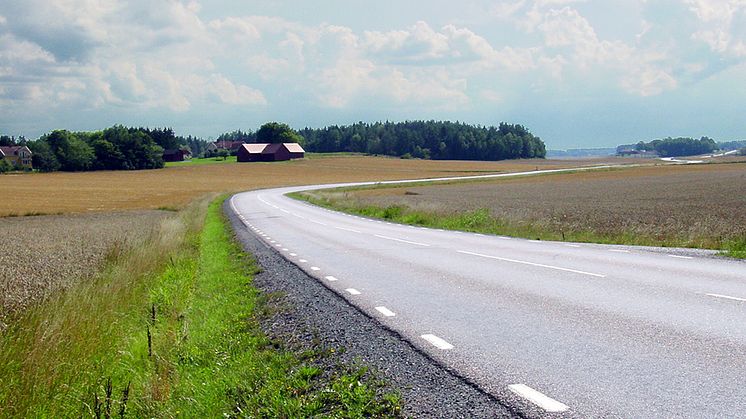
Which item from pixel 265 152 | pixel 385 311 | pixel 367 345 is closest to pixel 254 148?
pixel 265 152

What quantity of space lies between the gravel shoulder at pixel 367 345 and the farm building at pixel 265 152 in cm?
17108

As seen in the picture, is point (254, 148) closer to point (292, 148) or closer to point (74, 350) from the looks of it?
point (292, 148)

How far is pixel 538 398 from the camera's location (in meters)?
5.78

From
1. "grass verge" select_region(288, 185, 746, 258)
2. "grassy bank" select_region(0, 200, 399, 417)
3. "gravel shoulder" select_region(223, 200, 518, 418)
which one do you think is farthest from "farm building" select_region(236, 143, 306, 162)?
"grassy bank" select_region(0, 200, 399, 417)

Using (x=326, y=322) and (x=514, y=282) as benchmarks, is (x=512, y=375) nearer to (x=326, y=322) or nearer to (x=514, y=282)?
(x=326, y=322)

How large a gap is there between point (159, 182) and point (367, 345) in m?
107

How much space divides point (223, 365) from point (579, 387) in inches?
164

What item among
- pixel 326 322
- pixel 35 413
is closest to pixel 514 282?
pixel 326 322

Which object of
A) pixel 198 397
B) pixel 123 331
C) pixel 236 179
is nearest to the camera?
pixel 198 397

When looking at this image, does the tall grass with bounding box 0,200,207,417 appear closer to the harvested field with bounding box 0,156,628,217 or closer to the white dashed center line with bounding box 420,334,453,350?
the white dashed center line with bounding box 420,334,453,350

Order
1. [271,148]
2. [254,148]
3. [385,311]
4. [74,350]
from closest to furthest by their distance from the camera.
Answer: [74,350] → [385,311] → [254,148] → [271,148]

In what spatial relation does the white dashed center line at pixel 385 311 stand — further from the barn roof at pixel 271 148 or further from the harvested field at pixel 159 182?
the barn roof at pixel 271 148

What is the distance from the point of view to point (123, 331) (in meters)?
10.6

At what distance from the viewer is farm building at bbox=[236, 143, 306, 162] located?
183 meters
